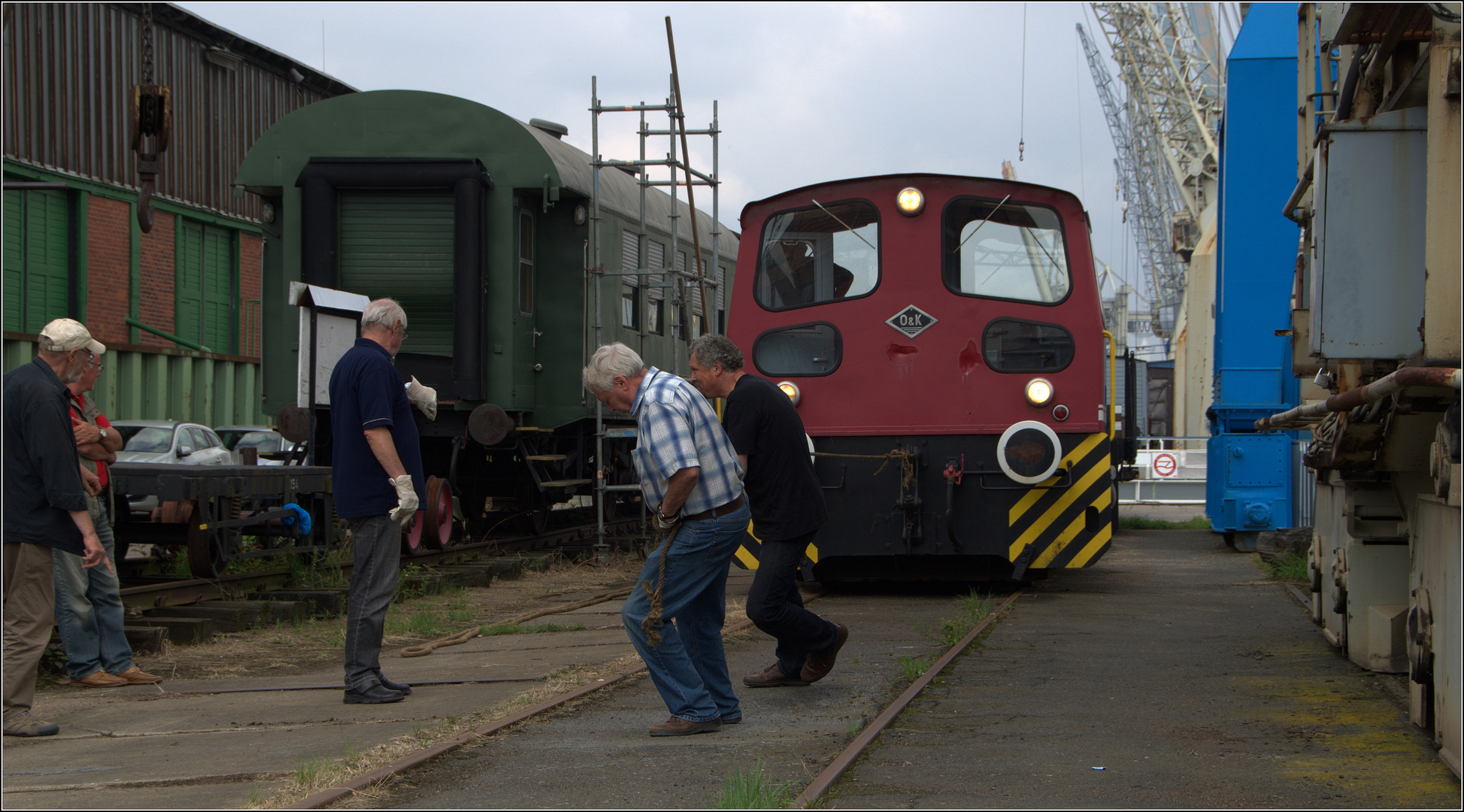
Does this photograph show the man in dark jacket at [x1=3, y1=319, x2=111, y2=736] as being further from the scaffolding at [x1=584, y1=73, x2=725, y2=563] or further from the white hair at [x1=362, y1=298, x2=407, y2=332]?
the scaffolding at [x1=584, y1=73, x2=725, y2=563]

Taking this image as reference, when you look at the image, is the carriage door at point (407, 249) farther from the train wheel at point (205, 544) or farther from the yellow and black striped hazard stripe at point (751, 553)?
the yellow and black striped hazard stripe at point (751, 553)

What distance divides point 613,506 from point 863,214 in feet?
25.6

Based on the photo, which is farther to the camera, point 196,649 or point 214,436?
point 214,436

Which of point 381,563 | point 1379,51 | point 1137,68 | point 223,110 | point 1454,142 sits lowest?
point 381,563

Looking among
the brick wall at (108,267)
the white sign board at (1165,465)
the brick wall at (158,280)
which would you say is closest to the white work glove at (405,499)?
the white sign board at (1165,465)

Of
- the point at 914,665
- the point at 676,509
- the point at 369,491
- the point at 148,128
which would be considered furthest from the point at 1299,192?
the point at 148,128

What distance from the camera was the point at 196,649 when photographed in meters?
7.72

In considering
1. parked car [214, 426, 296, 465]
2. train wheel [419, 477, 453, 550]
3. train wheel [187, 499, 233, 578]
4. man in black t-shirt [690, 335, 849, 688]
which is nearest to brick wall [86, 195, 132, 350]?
parked car [214, 426, 296, 465]

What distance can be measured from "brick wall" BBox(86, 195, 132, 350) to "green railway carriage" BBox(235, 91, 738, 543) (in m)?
14.8

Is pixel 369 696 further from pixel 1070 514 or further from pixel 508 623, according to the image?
pixel 1070 514

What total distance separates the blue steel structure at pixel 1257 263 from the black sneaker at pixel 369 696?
1025 cm

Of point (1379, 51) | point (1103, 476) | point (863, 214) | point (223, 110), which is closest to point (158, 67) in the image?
point (223, 110)

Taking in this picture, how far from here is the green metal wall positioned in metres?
25.2

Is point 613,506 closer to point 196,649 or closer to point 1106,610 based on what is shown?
point 1106,610
